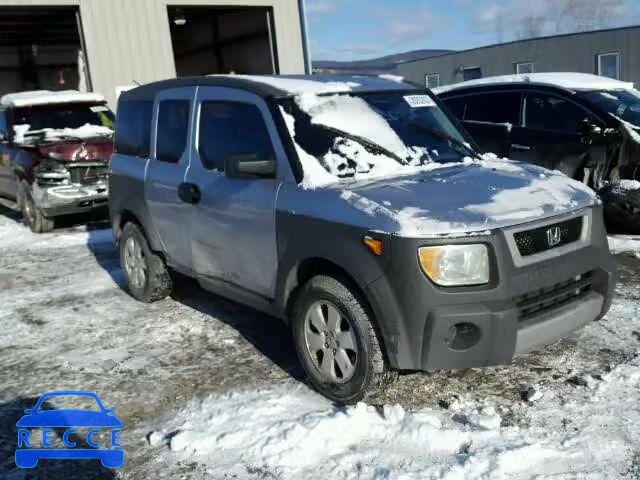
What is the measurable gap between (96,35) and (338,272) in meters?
11.5

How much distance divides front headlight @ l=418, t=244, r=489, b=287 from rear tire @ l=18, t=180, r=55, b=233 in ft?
23.9

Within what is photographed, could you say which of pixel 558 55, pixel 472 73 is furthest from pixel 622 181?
pixel 472 73

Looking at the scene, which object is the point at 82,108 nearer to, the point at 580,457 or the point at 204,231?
the point at 204,231

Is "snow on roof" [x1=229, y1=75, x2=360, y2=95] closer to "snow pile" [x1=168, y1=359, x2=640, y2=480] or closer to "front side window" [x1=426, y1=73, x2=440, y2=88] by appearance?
"snow pile" [x1=168, y1=359, x2=640, y2=480]

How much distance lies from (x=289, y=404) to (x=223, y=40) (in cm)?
1788

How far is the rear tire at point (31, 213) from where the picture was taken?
8922mm

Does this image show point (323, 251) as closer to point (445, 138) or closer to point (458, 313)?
point (458, 313)

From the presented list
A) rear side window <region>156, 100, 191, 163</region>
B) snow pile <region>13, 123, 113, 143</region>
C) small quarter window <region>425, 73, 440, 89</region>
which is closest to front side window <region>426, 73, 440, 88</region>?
small quarter window <region>425, 73, 440, 89</region>

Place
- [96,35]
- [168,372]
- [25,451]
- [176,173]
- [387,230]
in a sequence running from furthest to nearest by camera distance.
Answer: [96,35], [176,173], [168,372], [25,451], [387,230]

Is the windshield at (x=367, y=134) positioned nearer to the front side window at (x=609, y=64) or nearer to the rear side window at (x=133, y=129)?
the rear side window at (x=133, y=129)

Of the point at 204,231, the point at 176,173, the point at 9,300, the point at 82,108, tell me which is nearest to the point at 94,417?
the point at 204,231

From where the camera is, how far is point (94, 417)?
3584 millimetres

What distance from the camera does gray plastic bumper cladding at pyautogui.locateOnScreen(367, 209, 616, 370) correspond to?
3.01m

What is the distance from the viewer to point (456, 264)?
9.97 ft
